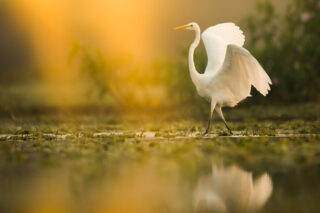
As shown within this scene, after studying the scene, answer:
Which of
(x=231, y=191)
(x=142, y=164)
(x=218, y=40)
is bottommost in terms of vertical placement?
(x=231, y=191)

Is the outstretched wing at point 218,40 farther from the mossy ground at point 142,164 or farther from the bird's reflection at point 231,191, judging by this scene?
the bird's reflection at point 231,191

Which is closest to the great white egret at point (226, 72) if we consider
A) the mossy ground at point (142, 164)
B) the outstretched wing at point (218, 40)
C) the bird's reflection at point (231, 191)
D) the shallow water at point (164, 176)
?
the outstretched wing at point (218, 40)

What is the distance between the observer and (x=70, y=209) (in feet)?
17.2

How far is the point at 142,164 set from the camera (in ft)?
24.7

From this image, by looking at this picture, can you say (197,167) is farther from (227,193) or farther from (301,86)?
(301,86)

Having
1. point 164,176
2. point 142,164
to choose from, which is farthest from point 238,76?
point 164,176

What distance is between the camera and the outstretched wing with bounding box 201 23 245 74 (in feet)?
37.4

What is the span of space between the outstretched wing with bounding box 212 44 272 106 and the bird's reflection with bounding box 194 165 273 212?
9.88ft

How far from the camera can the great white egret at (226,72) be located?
966cm

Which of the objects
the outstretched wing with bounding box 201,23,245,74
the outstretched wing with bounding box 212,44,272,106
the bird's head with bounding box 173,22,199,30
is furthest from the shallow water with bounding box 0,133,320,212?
the bird's head with bounding box 173,22,199,30

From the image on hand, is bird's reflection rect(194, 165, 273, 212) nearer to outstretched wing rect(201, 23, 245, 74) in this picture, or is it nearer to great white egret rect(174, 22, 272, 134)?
great white egret rect(174, 22, 272, 134)

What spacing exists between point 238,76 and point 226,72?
0.75 ft

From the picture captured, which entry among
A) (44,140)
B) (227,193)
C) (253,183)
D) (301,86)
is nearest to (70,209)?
(227,193)

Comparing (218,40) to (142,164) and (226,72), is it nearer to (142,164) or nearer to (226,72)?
(226,72)
